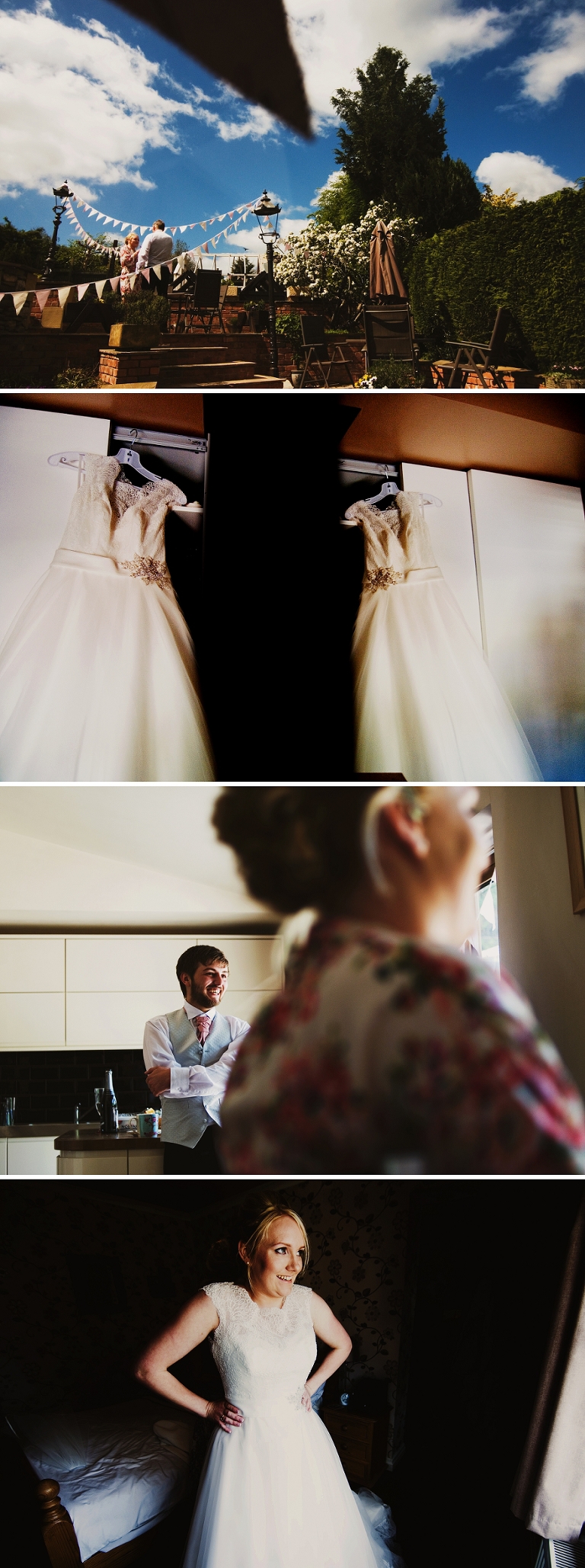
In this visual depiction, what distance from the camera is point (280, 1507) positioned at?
219 centimetres

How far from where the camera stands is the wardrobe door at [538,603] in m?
2.24

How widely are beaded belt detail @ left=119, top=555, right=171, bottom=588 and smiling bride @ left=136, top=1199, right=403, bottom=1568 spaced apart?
1574 mm

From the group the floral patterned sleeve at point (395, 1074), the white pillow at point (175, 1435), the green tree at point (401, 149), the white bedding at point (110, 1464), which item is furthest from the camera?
the white pillow at point (175, 1435)

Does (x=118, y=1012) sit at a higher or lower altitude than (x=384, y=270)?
lower

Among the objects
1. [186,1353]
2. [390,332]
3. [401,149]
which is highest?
[401,149]

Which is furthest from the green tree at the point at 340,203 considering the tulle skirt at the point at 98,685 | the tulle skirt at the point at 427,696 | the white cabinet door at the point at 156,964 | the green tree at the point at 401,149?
the white cabinet door at the point at 156,964

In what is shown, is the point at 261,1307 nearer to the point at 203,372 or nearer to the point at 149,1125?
the point at 149,1125

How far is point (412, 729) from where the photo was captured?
223 centimetres

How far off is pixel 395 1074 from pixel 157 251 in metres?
1.98

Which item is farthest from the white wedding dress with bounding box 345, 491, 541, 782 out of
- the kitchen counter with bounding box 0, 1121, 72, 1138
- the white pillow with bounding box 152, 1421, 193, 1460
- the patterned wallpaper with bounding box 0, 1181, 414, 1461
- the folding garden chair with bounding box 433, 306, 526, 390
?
the white pillow with bounding box 152, 1421, 193, 1460

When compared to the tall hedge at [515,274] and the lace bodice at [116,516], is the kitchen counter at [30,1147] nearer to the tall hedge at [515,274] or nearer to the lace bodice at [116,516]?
the lace bodice at [116,516]

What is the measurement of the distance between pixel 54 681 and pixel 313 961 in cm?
87

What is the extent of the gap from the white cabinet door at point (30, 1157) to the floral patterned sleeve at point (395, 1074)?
0.41 m

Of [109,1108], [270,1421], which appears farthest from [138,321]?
[270,1421]
